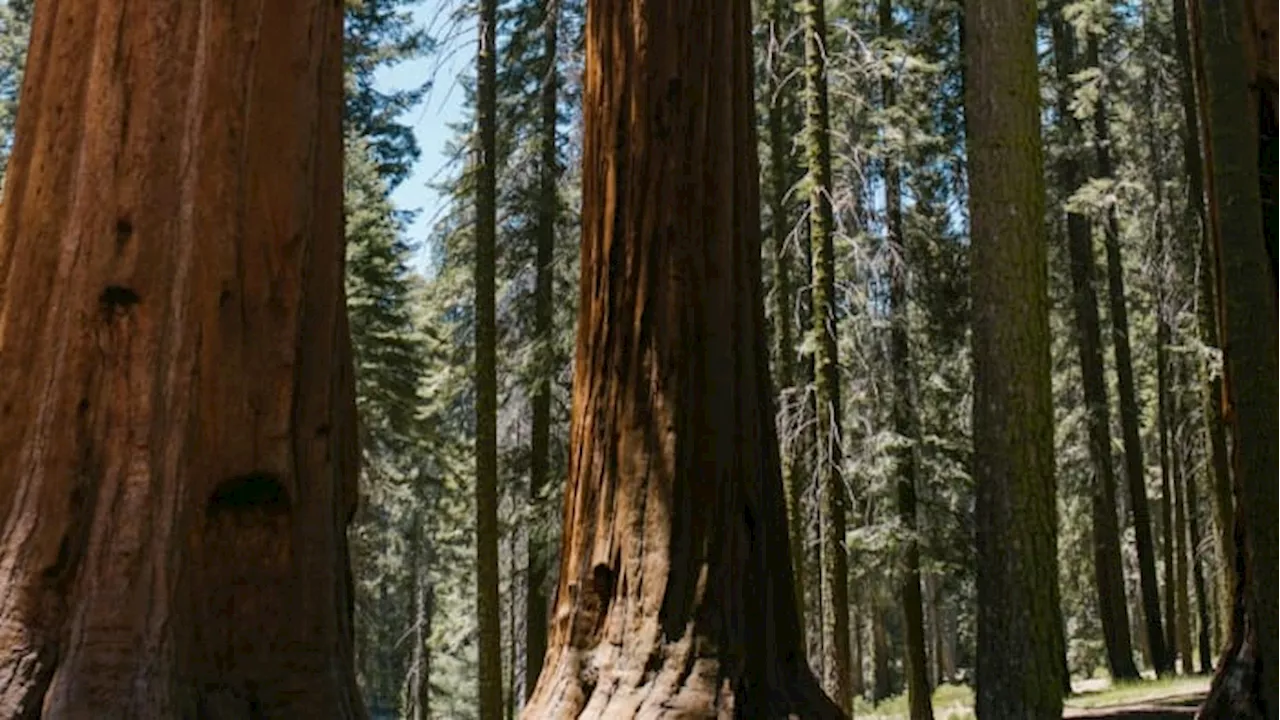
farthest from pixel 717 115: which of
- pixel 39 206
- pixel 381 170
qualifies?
pixel 381 170

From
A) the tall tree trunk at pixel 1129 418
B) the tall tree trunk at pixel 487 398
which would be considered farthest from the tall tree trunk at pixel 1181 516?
the tall tree trunk at pixel 487 398

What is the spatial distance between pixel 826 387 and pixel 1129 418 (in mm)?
11281

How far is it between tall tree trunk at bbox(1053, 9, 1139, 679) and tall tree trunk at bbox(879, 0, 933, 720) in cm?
575

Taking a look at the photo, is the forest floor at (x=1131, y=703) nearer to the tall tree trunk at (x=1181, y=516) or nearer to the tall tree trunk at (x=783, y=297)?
the tall tree trunk at (x=783, y=297)

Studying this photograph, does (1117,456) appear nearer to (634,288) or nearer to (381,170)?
(381,170)

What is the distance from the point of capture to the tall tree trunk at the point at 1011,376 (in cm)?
727

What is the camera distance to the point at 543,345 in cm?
1952

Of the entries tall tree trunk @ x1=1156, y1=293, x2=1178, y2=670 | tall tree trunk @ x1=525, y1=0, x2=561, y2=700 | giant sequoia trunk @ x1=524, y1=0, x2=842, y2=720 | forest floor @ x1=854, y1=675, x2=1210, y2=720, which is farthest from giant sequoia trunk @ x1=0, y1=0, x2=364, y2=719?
tall tree trunk @ x1=1156, y1=293, x2=1178, y2=670

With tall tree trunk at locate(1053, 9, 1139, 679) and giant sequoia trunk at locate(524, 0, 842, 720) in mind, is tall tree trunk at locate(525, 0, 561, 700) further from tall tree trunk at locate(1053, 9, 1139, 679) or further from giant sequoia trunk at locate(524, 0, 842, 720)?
giant sequoia trunk at locate(524, 0, 842, 720)

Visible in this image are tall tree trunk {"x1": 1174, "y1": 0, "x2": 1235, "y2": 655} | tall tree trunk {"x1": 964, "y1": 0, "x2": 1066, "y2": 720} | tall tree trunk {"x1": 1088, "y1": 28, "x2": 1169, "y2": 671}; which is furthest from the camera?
tall tree trunk {"x1": 1088, "y1": 28, "x2": 1169, "y2": 671}

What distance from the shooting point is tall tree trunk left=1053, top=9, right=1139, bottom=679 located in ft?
70.8

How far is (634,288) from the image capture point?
6281 millimetres

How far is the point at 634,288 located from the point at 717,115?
1.02 meters

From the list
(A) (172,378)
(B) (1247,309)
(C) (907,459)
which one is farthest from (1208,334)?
(A) (172,378)
